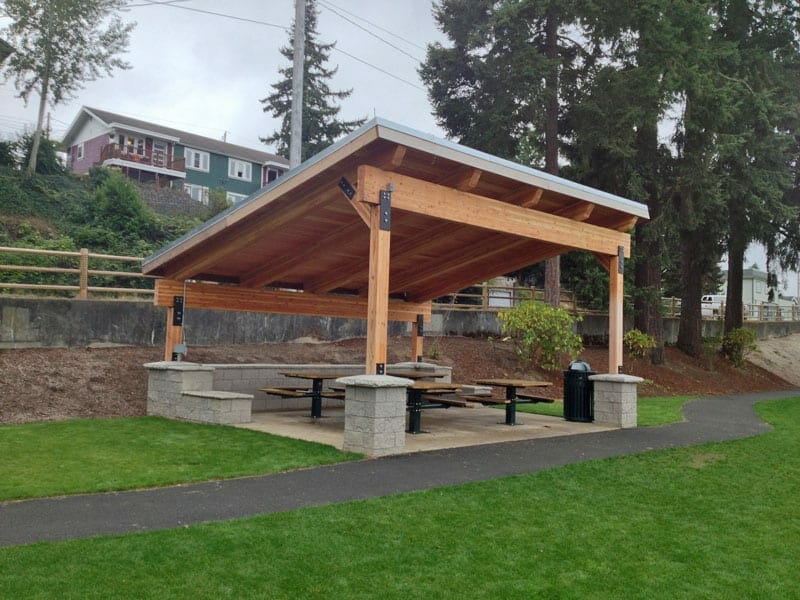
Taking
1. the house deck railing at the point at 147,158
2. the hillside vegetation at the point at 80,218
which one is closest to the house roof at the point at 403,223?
the hillside vegetation at the point at 80,218

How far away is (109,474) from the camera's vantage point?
6.36m

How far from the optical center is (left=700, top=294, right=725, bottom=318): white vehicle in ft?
122

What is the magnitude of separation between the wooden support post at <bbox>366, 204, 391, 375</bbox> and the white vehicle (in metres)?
29.2

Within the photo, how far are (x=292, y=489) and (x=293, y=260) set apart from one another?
578cm

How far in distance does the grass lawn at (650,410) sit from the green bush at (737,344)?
35.6ft

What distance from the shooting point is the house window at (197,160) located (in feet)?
128

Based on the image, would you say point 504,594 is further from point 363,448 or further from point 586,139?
point 586,139

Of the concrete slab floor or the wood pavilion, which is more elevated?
the wood pavilion

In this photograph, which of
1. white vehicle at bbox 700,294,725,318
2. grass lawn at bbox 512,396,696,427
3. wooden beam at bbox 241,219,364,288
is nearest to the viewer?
wooden beam at bbox 241,219,364,288

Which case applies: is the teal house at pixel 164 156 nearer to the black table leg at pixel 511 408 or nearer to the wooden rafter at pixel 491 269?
the wooden rafter at pixel 491 269

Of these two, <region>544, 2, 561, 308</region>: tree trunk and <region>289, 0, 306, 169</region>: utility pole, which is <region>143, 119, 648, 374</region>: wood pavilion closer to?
<region>289, 0, 306, 169</region>: utility pole

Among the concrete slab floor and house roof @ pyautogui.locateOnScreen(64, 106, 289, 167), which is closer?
the concrete slab floor

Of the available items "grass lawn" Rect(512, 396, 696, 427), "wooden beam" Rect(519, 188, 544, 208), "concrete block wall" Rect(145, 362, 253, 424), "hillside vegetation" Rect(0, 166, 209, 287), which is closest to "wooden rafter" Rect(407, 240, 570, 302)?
"wooden beam" Rect(519, 188, 544, 208)

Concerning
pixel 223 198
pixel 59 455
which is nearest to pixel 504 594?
pixel 59 455
